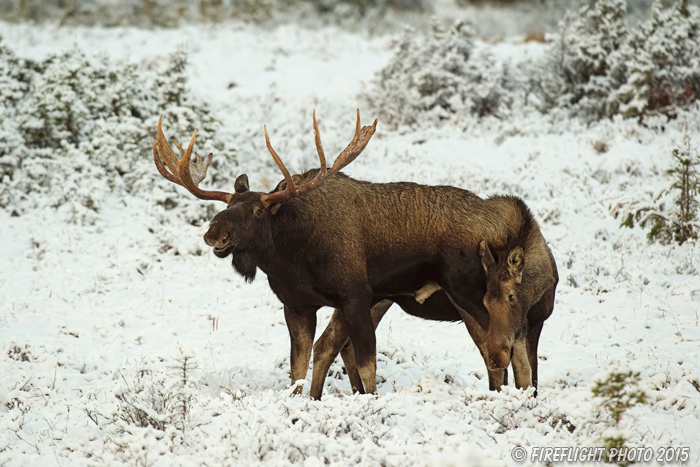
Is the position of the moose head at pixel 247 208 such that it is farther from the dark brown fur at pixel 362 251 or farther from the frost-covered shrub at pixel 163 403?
the frost-covered shrub at pixel 163 403

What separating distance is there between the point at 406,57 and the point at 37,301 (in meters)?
9.94

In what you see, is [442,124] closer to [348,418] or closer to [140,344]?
[140,344]

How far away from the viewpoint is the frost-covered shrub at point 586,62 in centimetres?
1497

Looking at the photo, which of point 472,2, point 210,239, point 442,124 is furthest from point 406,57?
point 472,2

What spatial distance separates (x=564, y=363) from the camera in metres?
7.94

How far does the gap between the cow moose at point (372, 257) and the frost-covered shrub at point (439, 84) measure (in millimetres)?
8082

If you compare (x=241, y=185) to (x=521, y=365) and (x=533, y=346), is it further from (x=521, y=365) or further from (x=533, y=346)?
(x=533, y=346)

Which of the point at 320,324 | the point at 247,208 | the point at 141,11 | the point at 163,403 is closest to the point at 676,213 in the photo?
the point at 320,324

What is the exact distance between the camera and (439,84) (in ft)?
50.6

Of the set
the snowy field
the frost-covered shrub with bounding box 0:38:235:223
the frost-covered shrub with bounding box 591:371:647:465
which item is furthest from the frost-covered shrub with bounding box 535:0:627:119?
the frost-covered shrub with bounding box 591:371:647:465

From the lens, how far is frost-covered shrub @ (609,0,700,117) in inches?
553

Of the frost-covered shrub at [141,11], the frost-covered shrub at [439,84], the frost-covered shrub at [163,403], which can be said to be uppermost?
the frost-covered shrub at [141,11]

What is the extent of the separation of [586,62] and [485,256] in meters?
9.90

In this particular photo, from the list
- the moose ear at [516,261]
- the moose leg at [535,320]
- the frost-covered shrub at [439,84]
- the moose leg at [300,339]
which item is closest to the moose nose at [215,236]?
the moose leg at [300,339]
